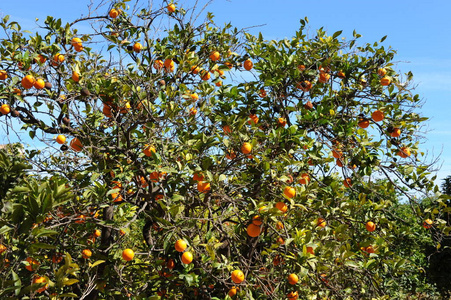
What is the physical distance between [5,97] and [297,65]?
2.54m

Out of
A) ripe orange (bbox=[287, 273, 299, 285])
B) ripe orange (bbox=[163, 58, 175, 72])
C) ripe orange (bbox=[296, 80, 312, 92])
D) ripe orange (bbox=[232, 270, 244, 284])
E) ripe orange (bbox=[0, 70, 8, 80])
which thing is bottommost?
ripe orange (bbox=[287, 273, 299, 285])

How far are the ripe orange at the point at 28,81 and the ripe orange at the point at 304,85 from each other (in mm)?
2290

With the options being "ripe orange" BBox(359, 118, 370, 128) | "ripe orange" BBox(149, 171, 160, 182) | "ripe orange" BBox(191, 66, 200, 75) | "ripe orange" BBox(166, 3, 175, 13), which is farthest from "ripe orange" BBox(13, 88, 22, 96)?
"ripe orange" BBox(359, 118, 370, 128)

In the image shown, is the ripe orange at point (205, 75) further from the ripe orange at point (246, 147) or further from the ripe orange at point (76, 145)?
the ripe orange at point (76, 145)

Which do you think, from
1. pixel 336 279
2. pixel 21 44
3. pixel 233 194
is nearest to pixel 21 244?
pixel 233 194

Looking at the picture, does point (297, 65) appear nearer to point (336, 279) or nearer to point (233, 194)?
point (233, 194)

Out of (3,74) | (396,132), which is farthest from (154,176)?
(396,132)

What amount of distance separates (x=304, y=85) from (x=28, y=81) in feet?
7.73

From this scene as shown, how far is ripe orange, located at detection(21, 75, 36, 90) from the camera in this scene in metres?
3.09

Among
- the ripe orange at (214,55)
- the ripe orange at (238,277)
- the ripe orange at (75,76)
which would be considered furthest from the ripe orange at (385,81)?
the ripe orange at (75,76)

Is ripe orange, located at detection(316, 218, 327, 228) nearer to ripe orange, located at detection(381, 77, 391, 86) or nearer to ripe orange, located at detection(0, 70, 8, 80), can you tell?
ripe orange, located at detection(381, 77, 391, 86)

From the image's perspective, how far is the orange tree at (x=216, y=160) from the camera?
2.87 metres

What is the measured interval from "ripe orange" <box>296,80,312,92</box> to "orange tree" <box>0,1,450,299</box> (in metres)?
0.01

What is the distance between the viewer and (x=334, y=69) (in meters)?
3.74
